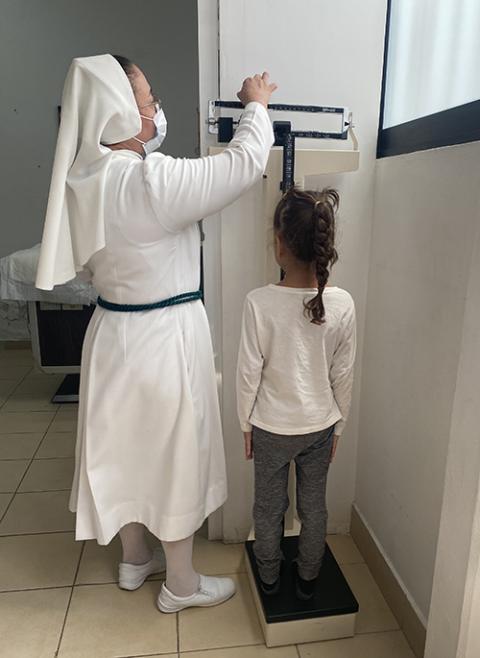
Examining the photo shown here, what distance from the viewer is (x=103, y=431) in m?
1.34

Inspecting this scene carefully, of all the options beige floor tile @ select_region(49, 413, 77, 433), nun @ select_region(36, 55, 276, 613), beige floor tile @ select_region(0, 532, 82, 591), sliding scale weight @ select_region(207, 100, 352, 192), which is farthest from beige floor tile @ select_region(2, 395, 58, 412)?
sliding scale weight @ select_region(207, 100, 352, 192)

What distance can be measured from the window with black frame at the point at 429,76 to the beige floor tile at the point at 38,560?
66.8 inches

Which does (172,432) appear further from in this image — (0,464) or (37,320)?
(37,320)

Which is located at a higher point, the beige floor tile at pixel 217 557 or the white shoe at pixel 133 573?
the white shoe at pixel 133 573

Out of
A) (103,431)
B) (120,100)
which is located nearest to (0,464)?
(103,431)

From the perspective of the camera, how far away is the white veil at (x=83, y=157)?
1137 mm

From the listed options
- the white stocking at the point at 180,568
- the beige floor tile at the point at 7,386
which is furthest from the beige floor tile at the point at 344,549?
the beige floor tile at the point at 7,386

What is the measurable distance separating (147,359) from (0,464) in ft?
4.83

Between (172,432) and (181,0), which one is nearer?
(172,432)

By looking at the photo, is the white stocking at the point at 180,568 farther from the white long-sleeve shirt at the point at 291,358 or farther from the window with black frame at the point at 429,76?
the window with black frame at the point at 429,76

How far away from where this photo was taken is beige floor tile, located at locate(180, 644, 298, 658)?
1367mm

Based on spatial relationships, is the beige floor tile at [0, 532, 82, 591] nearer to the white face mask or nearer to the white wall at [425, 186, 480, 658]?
the white wall at [425, 186, 480, 658]

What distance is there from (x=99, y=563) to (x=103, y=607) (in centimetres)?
21

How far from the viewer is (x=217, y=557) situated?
1747 millimetres
